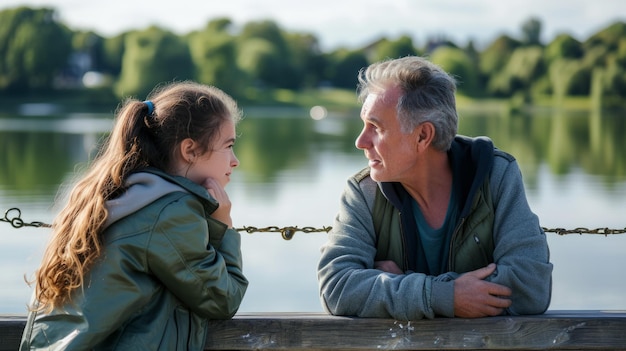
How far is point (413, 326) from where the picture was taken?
3281mm

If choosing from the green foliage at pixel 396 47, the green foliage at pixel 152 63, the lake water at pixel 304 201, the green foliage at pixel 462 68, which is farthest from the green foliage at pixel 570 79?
the lake water at pixel 304 201

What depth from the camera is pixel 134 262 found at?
2971mm

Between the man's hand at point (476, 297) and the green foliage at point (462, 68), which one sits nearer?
the man's hand at point (476, 297)

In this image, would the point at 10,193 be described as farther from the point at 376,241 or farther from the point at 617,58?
the point at 617,58

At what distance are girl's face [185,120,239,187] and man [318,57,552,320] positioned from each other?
44 centimetres

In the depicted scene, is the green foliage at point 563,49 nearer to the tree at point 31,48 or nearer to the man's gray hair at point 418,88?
the tree at point 31,48

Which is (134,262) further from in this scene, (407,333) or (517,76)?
(517,76)

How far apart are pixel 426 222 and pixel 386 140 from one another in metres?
0.33

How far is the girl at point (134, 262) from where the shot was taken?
2951 millimetres

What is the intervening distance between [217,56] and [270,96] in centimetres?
612

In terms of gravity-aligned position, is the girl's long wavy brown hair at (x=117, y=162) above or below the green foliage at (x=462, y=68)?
above

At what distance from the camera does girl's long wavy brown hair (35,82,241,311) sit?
9.82ft

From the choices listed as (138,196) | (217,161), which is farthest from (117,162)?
(217,161)

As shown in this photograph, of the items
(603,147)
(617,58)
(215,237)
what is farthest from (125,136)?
(617,58)
